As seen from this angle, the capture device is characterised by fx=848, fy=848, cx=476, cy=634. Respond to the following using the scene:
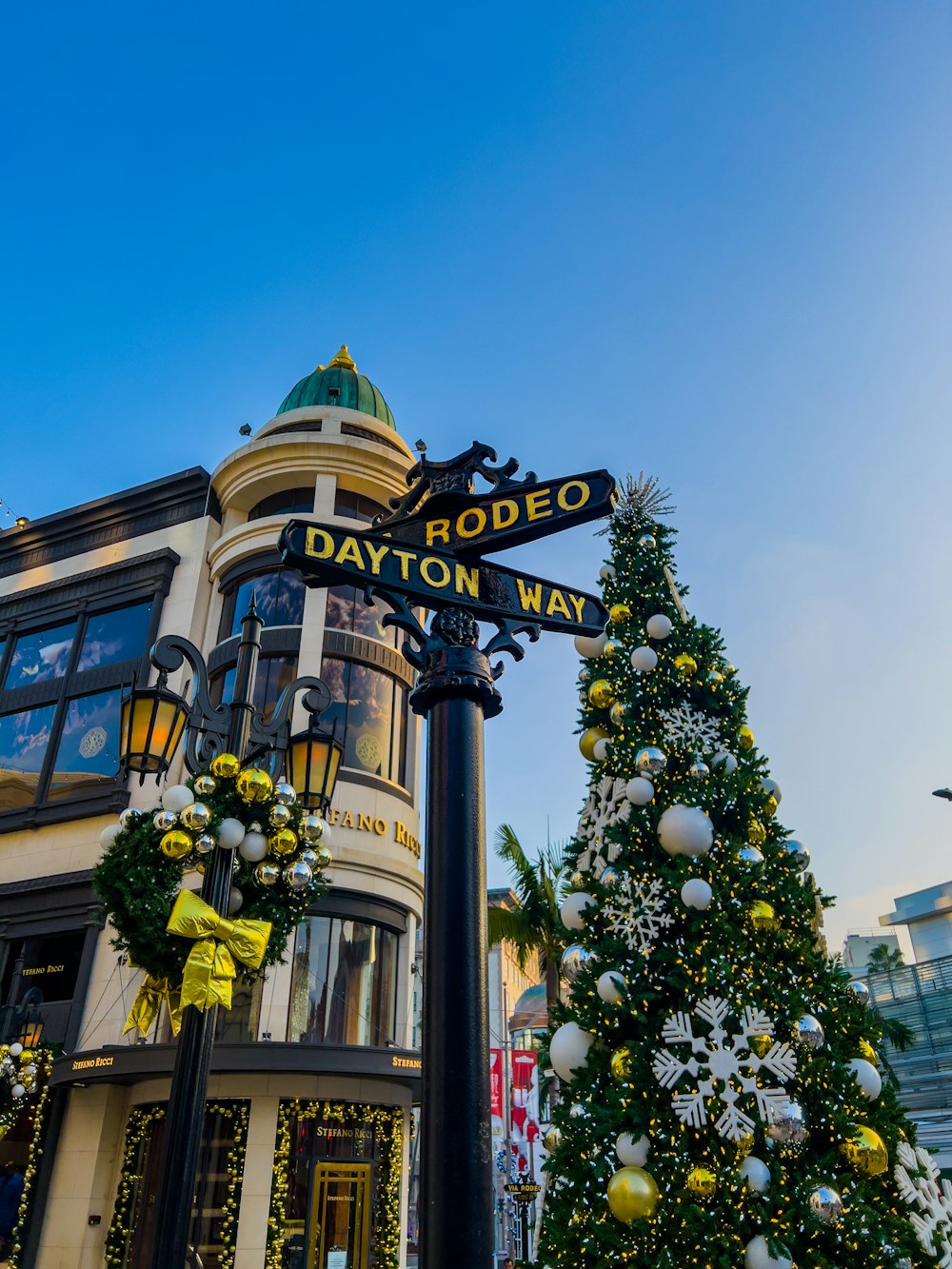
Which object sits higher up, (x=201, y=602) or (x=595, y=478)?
(x=201, y=602)

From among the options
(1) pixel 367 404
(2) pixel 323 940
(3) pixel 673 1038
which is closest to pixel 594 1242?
(3) pixel 673 1038

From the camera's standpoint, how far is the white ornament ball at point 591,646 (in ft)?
22.0

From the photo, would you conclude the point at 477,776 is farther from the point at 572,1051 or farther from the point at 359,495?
the point at 359,495

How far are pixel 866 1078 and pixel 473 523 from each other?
4042 mm

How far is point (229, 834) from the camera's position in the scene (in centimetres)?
666

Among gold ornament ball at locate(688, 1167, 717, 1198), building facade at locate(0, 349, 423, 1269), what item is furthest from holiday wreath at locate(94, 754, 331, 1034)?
building facade at locate(0, 349, 423, 1269)

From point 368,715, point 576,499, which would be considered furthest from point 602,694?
point 368,715

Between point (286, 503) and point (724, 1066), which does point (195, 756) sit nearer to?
point (724, 1066)

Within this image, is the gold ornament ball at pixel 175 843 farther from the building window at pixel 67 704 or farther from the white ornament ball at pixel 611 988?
the building window at pixel 67 704

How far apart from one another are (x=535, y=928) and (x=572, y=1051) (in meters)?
14.4

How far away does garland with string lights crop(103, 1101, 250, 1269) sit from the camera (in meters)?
15.4

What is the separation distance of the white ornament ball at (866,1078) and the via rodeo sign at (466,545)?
3281mm

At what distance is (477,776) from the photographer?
3.11 meters

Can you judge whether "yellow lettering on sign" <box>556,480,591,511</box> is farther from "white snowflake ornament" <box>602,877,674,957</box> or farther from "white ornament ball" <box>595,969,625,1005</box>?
"white ornament ball" <box>595,969,625,1005</box>
